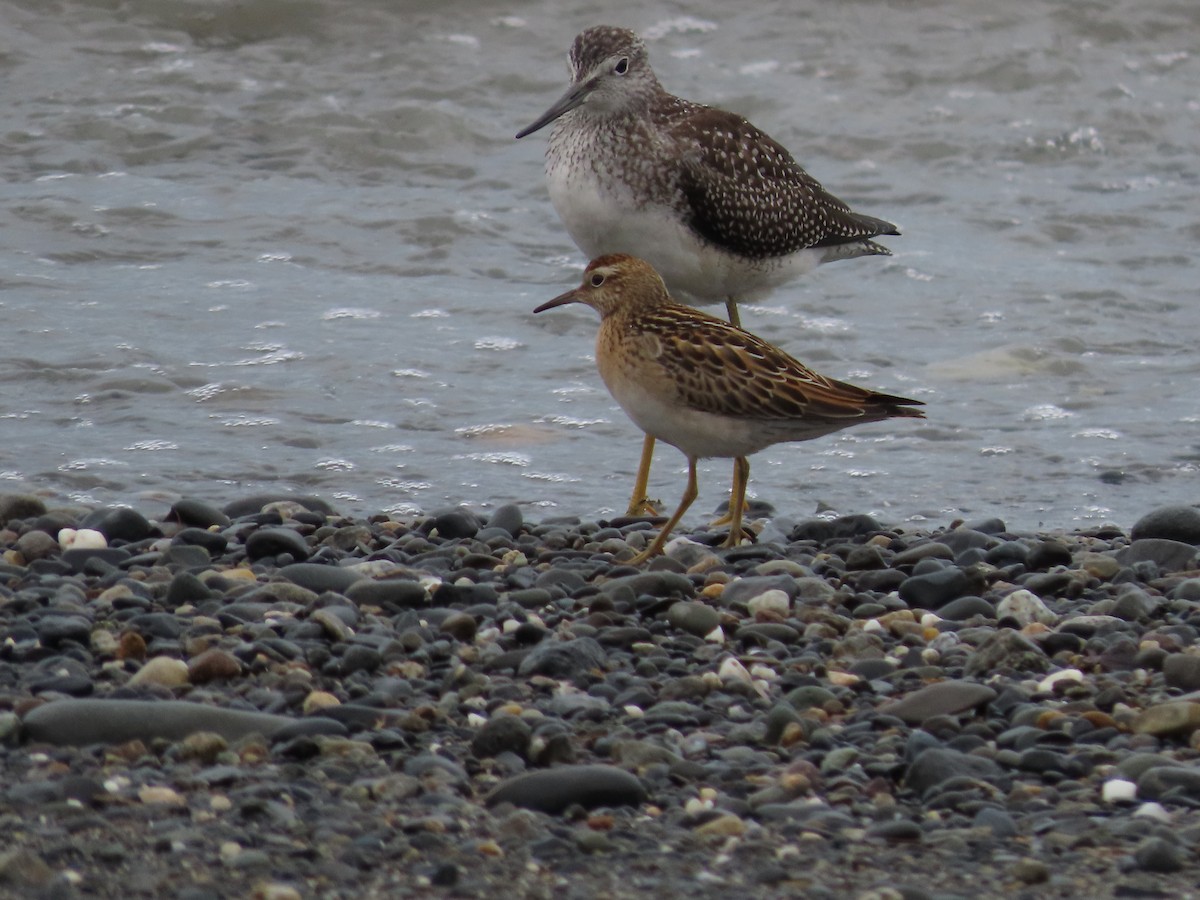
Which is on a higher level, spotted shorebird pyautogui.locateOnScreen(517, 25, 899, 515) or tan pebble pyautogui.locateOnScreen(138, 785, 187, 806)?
spotted shorebird pyautogui.locateOnScreen(517, 25, 899, 515)

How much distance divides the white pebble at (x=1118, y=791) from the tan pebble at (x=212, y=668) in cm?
215

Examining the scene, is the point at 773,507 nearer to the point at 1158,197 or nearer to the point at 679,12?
the point at 1158,197

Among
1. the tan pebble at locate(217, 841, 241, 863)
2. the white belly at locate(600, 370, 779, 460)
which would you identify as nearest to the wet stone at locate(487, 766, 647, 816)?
the tan pebble at locate(217, 841, 241, 863)

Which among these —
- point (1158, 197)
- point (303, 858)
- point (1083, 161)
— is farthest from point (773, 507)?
point (1083, 161)

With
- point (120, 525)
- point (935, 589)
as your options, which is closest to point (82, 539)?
point (120, 525)

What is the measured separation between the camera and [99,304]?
9836 millimetres

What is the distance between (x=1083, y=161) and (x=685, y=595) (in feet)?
31.3

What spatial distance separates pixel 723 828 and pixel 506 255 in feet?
25.7

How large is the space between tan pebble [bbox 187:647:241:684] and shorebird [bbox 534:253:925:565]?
72.2 inches

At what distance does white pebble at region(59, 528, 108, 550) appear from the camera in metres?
5.96

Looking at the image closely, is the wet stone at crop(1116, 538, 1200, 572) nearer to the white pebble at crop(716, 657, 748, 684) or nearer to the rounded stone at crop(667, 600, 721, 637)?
the rounded stone at crop(667, 600, 721, 637)

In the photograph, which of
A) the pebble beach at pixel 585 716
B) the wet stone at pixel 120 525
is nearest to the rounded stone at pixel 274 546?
the pebble beach at pixel 585 716

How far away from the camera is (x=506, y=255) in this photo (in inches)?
448

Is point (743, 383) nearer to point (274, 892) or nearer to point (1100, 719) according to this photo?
point (1100, 719)
